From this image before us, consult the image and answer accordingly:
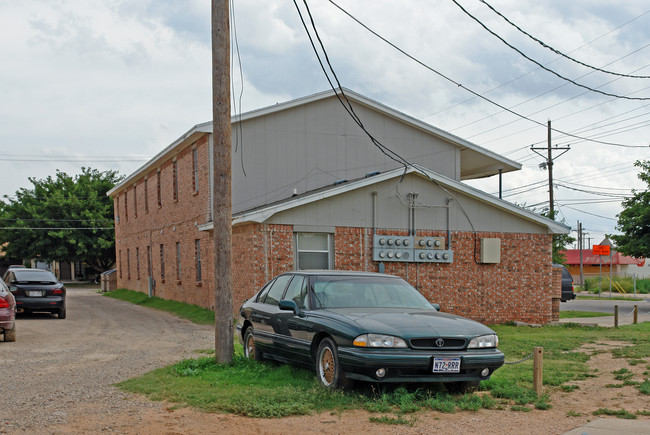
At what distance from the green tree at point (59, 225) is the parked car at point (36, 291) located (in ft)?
103

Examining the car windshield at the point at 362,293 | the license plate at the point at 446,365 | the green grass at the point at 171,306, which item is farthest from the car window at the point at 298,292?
the green grass at the point at 171,306

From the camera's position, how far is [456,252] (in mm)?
19797

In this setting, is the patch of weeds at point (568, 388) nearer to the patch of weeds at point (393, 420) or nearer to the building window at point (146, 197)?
the patch of weeds at point (393, 420)

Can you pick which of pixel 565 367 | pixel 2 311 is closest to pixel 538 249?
pixel 565 367

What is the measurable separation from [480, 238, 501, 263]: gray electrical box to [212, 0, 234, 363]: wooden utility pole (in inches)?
454

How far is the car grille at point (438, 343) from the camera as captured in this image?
7.62 meters

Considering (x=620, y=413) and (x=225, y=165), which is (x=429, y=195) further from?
(x=620, y=413)

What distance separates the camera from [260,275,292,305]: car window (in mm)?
9898

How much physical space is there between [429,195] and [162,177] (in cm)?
1267

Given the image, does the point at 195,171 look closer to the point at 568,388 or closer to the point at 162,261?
the point at 162,261

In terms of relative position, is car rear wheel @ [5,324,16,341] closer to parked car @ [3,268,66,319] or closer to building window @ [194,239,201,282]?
parked car @ [3,268,66,319]

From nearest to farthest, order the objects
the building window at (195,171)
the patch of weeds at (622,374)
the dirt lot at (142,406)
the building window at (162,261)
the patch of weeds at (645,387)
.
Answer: the dirt lot at (142,406)
the patch of weeds at (645,387)
the patch of weeds at (622,374)
the building window at (195,171)
the building window at (162,261)

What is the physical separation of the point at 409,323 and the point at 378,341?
0.56m

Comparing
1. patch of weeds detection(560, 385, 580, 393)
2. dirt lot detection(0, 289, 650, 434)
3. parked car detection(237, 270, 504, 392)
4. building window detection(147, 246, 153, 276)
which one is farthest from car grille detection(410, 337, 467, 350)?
building window detection(147, 246, 153, 276)
